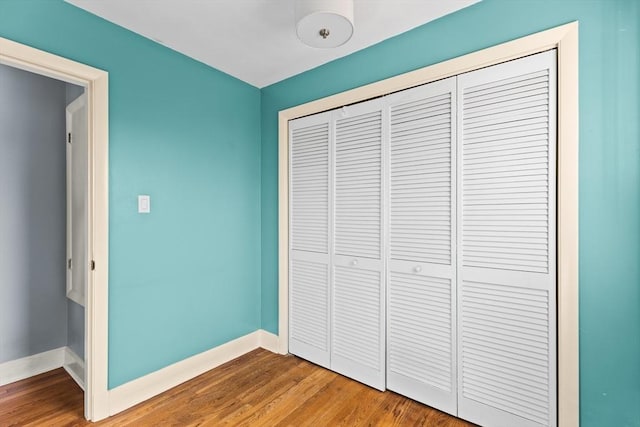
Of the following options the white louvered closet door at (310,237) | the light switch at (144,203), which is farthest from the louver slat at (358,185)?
the light switch at (144,203)

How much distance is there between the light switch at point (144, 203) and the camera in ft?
7.03

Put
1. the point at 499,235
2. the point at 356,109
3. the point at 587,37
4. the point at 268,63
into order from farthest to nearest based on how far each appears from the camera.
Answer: the point at 268,63
the point at 356,109
the point at 499,235
the point at 587,37

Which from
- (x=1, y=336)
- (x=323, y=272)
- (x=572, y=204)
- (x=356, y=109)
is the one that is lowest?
(x=1, y=336)

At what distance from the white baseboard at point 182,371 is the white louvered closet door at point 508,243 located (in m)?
1.77

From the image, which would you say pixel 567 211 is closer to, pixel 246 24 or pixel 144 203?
pixel 246 24

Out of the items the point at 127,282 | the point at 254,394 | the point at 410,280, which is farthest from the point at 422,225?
the point at 127,282

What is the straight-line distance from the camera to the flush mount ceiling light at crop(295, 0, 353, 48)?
1556 millimetres

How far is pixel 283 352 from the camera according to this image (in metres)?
2.81

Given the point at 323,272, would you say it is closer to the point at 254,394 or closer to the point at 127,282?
the point at 254,394

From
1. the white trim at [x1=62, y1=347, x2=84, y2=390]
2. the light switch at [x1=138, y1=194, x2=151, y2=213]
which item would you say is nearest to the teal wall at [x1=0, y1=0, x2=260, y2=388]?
the light switch at [x1=138, y1=194, x2=151, y2=213]

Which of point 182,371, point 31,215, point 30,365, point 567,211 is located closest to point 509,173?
point 567,211

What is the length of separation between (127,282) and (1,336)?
49.5 inches

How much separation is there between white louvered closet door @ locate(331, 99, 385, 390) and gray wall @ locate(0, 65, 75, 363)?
234 cm

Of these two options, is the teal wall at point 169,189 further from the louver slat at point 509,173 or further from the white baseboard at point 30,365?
the louver slat at point 509,173
